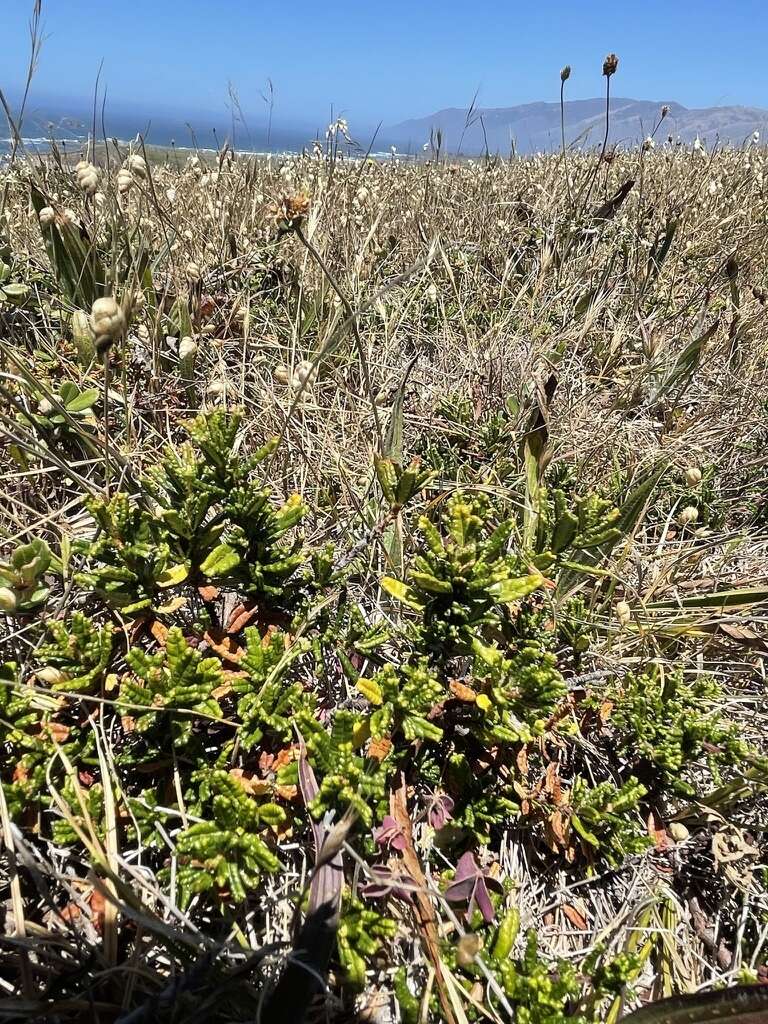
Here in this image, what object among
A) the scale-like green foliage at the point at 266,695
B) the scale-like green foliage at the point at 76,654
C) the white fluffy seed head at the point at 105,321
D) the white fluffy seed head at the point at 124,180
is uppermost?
the white fluffy seed head at the point at 124,180

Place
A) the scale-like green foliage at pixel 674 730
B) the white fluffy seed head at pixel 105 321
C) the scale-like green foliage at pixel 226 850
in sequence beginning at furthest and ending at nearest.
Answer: the scale-like green foliage at pixel 674 730 < the white fluffy seed head at pixel 105 321 < the scale-like green foliage at pixel 226 850

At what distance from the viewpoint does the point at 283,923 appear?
3.65ft

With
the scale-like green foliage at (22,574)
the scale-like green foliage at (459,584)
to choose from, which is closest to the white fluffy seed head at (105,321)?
the scale-like green foliage at (22,574)

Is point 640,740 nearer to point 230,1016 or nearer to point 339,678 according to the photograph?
point 339,678

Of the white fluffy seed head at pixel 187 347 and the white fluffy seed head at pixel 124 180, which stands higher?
the white fluffy seed head at pixel 124 180

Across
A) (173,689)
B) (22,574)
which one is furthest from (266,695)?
(22,574)

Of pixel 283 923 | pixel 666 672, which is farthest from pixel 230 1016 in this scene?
pixel 666 672

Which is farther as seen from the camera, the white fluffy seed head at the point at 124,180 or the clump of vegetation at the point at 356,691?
the white fluffy seed head at the point at 124,180

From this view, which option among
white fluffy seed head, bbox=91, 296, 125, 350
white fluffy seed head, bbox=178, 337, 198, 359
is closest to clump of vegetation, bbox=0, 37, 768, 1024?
Answer: white fluffy seed head, bbox=91, 296, 125, 350

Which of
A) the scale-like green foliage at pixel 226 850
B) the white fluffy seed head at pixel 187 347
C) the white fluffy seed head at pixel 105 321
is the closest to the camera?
the scale-like green foliage at pixel 226 850

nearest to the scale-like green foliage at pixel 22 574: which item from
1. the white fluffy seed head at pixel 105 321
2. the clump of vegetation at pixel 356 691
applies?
the clump of vegetation at pixel 356 691

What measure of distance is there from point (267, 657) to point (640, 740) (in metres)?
0.77

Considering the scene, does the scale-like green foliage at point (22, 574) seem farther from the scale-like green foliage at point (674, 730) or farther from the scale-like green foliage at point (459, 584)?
the scale-like green foliage at point (674, 730)

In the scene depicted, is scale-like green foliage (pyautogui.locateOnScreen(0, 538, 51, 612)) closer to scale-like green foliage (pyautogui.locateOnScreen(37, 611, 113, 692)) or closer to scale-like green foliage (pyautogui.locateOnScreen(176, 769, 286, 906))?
scale-like green foliage (pyautogui.locateOnScreen(37, 611, 113, 692))
